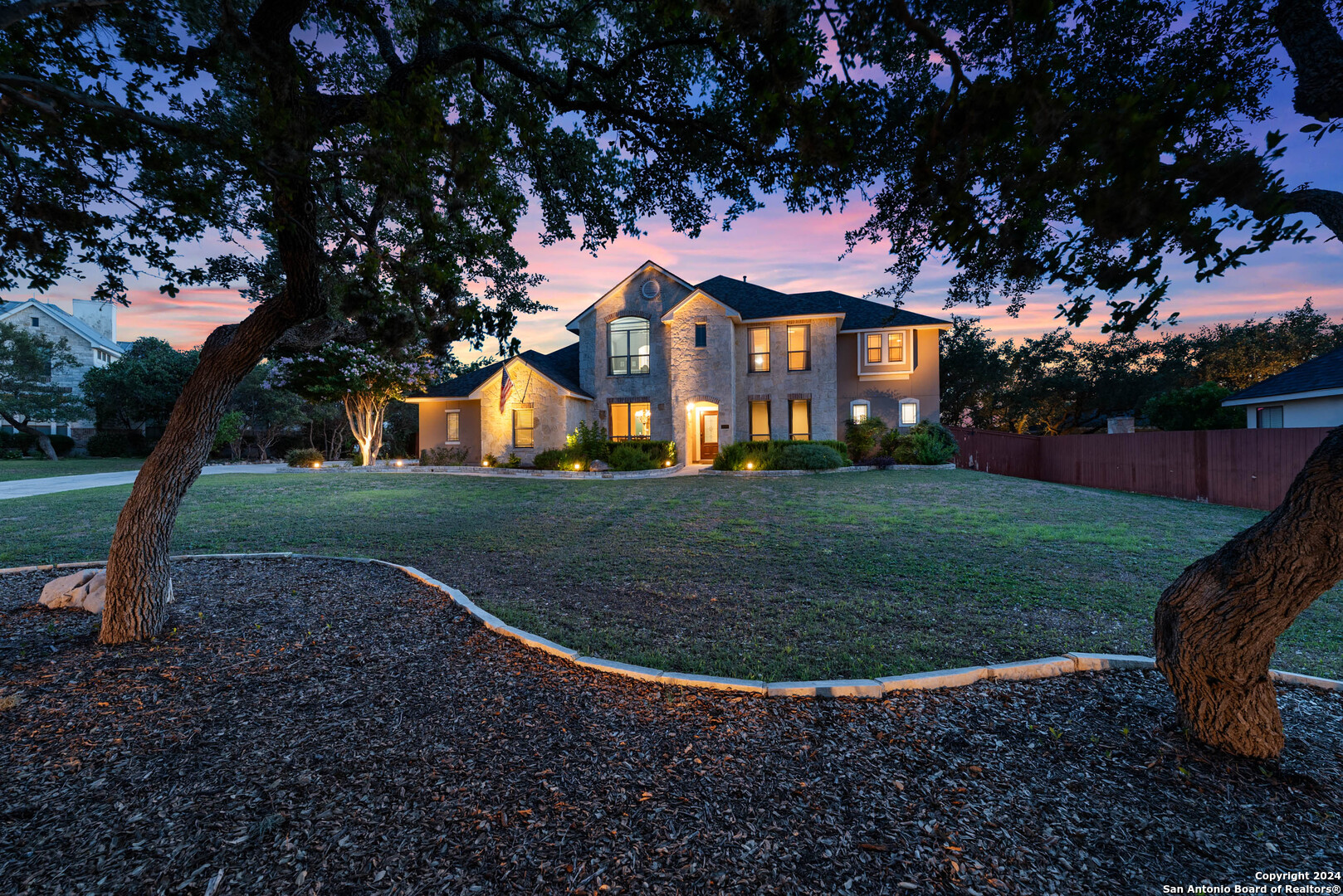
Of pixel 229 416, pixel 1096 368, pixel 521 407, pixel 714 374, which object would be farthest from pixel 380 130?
pixel 1096 368

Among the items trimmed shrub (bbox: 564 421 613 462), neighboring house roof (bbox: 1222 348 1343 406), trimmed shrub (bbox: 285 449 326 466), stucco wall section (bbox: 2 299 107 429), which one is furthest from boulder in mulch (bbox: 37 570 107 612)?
stucco wall section (bbox: 2 299 107 429)

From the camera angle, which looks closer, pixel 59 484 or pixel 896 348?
pixel 59 484

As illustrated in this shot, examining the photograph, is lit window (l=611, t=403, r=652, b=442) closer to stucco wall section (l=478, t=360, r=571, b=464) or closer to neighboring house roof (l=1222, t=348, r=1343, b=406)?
stucco wall section (l=478, t=360, r=571, b=464)

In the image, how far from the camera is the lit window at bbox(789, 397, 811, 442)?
68.7 ft

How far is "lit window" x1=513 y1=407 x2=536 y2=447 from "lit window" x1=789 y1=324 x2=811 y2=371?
35.4ft

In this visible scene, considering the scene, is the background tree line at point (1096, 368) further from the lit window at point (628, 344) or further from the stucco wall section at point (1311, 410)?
the lit window at point (628, 344)

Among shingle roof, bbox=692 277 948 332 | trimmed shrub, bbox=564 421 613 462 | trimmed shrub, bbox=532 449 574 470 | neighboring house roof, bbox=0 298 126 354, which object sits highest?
neighboring house roof, bbox=0 298 126 354

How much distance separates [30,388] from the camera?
2531cm

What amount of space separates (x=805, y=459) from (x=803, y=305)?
23.1 feet

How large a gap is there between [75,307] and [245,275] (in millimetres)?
49703

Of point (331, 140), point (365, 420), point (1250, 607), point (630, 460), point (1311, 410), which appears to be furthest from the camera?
point (365, 420)

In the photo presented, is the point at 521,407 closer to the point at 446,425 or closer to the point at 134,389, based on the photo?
the point at 446,425

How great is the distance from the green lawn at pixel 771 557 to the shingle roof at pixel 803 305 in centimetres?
923

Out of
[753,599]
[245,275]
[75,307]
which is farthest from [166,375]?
[753,599]
